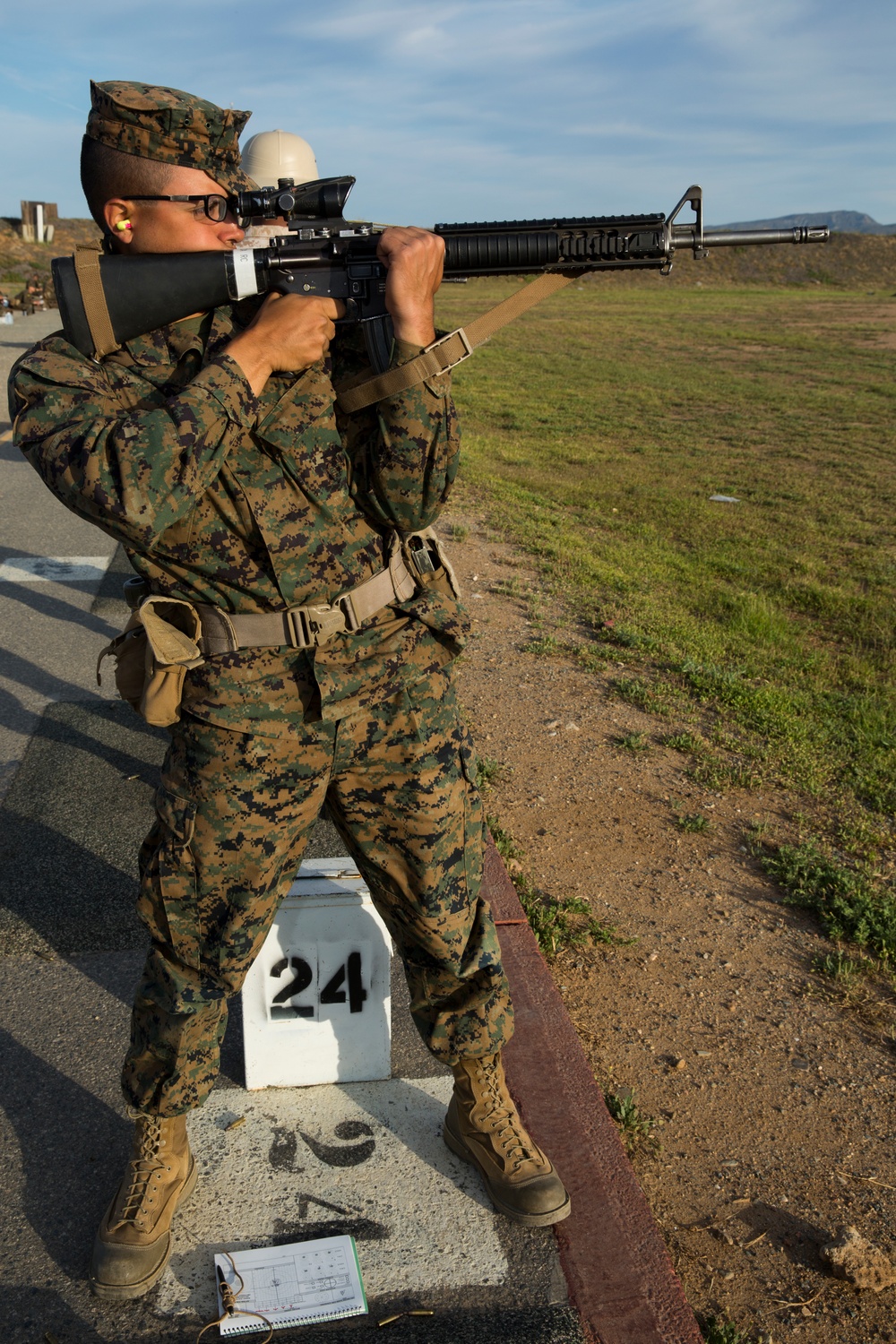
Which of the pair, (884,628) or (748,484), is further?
(748,484)

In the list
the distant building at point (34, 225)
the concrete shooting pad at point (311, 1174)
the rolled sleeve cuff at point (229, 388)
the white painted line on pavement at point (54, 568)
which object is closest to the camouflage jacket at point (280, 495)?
the rolled sleeve cuff at point (229, 388)

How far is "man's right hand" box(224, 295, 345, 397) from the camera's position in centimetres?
209

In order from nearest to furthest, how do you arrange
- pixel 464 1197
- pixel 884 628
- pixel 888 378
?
pixel 464 1197 → pixel 884 628 → pixel 888 378

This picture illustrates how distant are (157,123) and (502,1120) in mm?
2237

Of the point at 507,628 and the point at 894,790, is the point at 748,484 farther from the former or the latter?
the point at 894,790

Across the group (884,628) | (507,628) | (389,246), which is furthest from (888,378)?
(389,246)

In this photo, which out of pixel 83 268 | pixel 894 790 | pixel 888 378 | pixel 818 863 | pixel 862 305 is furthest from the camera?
pixel 862 305

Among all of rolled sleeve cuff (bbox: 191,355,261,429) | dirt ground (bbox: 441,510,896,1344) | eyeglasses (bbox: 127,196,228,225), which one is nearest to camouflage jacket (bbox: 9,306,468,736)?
rolled sleeve cuff (bbox: 191,355,261,429)

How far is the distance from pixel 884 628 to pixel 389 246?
5.82 metres

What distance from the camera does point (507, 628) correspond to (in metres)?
6.52

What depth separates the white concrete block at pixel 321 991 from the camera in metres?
2.69

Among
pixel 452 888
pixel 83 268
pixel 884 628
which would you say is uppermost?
pixel 83 268

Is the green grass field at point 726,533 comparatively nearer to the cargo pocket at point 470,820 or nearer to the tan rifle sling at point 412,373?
the cargo pocket at point 470,820

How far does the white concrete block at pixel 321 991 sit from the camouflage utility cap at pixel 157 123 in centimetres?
168
